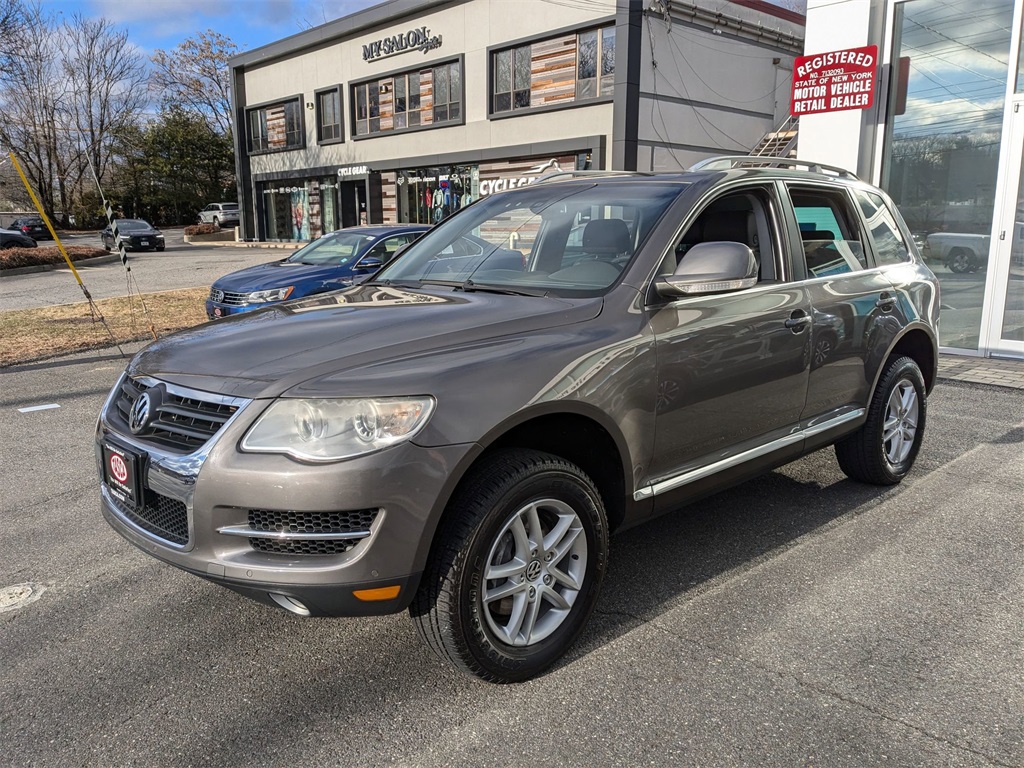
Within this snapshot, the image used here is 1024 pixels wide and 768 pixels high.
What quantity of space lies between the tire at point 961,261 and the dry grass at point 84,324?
31.4 feet

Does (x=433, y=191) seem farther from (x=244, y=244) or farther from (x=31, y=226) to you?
(x=31, y=226)

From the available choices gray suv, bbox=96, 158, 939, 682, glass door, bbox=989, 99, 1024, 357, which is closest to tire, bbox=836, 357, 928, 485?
gray suv, bbox=96, 158, 939, 682

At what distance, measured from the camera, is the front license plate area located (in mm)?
2770

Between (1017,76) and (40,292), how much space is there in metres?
18.3

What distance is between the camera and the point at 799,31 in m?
23.5

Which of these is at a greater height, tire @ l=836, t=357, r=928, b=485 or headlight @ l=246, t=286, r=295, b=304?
headlight @ l=246, t=286, r=295, b=304

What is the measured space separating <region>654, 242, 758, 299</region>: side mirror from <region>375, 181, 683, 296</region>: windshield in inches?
8.9

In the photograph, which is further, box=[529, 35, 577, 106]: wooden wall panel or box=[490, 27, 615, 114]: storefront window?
box=[529, 35, 577, 106]: wooden wall panel

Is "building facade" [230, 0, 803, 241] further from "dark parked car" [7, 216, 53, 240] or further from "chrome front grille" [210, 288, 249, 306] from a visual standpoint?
"dark parked car" [7, 216, 53, 240]

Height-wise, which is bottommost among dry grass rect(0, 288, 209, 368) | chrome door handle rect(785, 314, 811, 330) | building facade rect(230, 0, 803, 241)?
dry grass rect(0, 288, 209, 368)

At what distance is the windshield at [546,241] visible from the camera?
3492 mm

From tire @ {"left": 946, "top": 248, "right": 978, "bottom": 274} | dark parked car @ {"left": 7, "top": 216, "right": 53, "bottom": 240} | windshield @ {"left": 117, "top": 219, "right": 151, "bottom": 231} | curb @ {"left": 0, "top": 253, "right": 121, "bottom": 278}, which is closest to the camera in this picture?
tire @ {"left": 946, "top": 248, "right": 978, "bottom": 274}

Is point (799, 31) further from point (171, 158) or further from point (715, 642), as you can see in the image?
point (171, 158)

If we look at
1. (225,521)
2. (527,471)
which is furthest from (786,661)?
(225,521)
